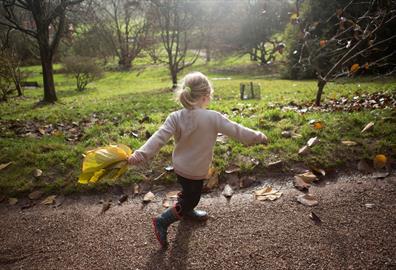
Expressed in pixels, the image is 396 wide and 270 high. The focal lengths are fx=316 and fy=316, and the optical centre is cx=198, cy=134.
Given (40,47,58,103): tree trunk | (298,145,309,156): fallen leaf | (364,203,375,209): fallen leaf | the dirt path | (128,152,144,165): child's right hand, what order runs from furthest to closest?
(40,47,58,103): tree trunk
(298,145,309,156): fallen leaf
(364,203,375,209): fallen leaf
(128,152,144,165): child's right hand
the dirt path

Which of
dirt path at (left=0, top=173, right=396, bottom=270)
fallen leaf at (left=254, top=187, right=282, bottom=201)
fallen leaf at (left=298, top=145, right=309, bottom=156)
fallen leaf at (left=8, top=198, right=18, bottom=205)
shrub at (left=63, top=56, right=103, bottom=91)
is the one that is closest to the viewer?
dirt path at (left=0, top=173, right=396, bottom=270)

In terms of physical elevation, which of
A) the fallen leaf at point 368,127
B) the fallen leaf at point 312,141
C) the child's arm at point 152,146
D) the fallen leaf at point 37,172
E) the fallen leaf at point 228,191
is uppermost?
the child's arm at point 152,146

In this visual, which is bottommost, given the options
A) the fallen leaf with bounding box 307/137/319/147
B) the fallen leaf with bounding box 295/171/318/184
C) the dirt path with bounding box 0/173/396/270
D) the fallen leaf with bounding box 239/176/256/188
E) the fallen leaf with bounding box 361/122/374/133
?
the dirt path with bounding box 0/173/396/270

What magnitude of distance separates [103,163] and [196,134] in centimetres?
83

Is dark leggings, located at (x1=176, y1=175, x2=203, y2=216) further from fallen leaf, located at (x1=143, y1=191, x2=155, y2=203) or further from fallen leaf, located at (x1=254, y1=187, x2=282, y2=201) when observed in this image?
fallen leaf, located at (x1=254, y1=187, x2=282, y2=201)

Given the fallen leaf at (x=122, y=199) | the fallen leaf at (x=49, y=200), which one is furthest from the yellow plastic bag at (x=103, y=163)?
the fallen leaf at (x=49, y=200)

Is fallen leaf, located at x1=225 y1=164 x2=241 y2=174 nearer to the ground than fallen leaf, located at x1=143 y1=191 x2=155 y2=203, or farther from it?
farther from it

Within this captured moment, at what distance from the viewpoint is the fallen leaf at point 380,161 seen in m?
3.66

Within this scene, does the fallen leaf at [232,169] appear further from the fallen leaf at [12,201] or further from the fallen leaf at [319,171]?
the fallen leaf at [12,201]

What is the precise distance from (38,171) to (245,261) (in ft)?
9.48

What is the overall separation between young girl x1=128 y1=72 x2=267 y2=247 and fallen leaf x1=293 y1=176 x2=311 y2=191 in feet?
3.27

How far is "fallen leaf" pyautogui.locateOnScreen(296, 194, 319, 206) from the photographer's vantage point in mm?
3139

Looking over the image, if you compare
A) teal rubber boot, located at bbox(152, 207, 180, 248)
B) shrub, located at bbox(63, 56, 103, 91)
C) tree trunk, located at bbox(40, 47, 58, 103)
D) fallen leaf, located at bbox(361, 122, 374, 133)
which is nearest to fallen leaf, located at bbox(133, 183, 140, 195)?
teal rubber boot, located at bbox(152, 207, 180, 248)

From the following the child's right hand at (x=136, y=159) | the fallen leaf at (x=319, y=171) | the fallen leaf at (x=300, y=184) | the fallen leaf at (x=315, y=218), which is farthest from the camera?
the fallen leaf at (x=319, y=171)
